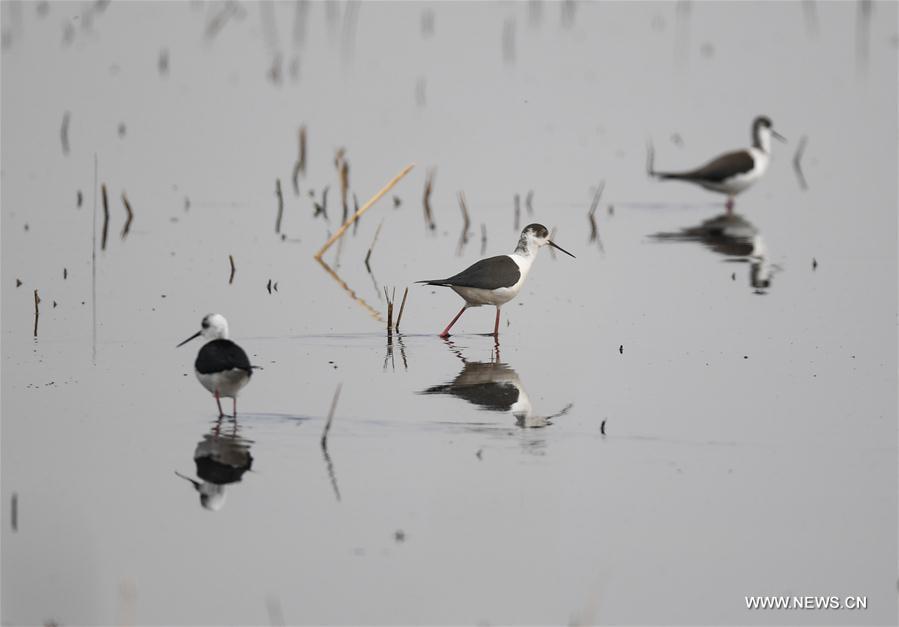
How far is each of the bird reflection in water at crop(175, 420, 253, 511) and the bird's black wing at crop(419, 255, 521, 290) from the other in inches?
125

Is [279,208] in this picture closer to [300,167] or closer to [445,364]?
[300,167]

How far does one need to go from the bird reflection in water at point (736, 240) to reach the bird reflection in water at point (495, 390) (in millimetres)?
3617

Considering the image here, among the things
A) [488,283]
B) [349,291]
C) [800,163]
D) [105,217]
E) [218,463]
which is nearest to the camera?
[218,463]

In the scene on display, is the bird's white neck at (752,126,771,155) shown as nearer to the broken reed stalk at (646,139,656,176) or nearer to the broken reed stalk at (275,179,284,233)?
the broken reed stalk at (646,139,656,176)

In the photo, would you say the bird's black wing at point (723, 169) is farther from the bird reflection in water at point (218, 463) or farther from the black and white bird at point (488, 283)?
the bird reflection in water at point (218, 463)

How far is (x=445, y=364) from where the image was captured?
1034cm

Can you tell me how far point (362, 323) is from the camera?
37.9 feet

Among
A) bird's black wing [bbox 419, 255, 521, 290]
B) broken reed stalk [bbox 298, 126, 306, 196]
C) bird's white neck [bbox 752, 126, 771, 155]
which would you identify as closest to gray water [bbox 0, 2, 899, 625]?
broken reed stalk [bbox 298, 126, 306, 196]

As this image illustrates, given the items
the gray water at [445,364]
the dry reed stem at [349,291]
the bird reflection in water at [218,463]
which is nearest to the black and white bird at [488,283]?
the gray water at [445,364]

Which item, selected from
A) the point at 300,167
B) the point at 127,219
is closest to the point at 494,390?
the point at 127,219

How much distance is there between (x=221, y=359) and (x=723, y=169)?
10.2 meters

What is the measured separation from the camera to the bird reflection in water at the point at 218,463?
7.46m

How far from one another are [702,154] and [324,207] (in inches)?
253

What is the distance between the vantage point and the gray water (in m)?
6.68
